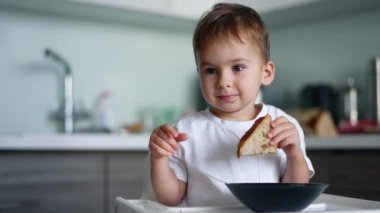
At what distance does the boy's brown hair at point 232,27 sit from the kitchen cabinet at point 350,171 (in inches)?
40.5

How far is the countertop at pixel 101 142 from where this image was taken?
6.48ft

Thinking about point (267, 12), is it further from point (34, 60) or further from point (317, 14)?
point (34, 60)

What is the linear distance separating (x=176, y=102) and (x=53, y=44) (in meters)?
0.73

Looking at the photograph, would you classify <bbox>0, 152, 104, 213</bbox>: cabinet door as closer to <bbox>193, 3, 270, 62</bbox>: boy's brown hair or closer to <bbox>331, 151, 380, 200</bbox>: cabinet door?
<bbox>331, 151, 380, 200</bbox>: cabinet door

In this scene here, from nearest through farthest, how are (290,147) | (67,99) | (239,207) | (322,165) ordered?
(239,207), (290,147), (322,165), (67,99)

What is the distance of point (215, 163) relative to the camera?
1.15 m

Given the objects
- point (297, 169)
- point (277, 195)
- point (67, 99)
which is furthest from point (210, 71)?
point (67, 99)

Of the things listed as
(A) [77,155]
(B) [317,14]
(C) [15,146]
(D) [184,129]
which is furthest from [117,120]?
(D) [184,129]

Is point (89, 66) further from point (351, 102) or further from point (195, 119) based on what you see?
point (195, 119)

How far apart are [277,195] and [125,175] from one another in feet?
4.80

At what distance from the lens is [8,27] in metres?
2.47

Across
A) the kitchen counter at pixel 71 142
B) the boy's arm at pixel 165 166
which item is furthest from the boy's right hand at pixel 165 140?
the kitchen counter at pixel 71 142

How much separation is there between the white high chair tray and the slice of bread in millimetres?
105

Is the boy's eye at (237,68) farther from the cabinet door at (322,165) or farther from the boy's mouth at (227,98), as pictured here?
the cabinet door at (322,165)
